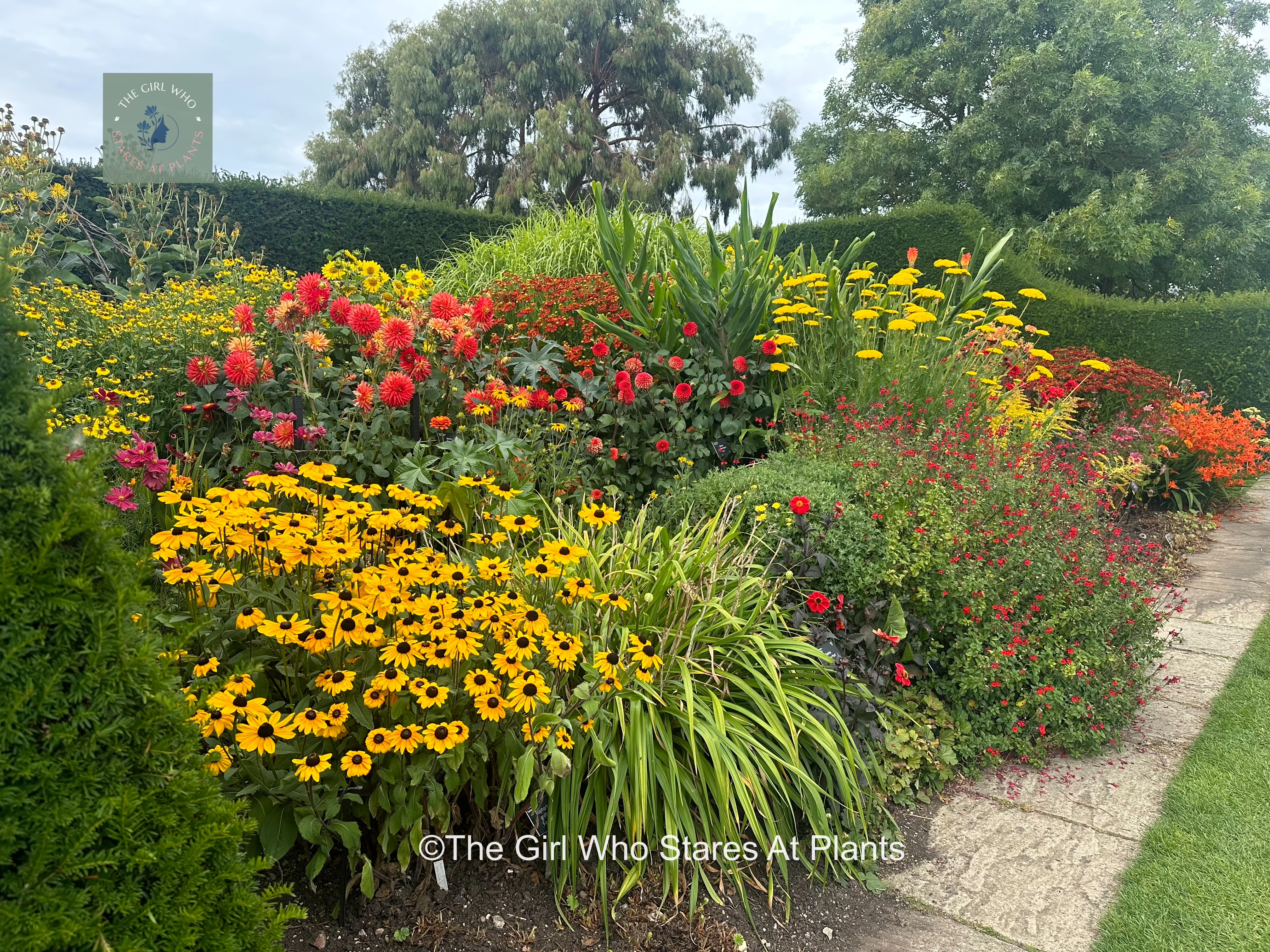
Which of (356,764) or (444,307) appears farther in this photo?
Result: (444,307)

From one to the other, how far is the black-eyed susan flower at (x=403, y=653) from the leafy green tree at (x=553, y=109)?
62.7 ft

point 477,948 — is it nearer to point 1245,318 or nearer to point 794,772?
point 794,772

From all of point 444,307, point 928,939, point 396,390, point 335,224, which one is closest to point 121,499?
point 396,390

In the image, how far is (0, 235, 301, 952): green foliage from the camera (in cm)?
93

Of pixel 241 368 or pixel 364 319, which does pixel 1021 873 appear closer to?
pixel 364 319

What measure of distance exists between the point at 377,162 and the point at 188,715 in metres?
22.2

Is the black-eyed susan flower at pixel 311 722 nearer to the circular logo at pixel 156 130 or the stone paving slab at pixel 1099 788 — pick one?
the stone paving slab at pixel 1099 788

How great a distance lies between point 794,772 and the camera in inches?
92.4

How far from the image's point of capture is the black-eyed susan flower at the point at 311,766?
156cm

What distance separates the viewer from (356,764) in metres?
1.63

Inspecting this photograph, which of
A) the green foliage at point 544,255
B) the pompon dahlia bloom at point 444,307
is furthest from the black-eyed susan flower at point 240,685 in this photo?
the green foliage at point 544,255


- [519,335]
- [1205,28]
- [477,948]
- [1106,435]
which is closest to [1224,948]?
[477,948]

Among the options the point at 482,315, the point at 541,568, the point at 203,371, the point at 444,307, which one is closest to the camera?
the point at 541,568

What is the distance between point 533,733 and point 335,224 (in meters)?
11.5
